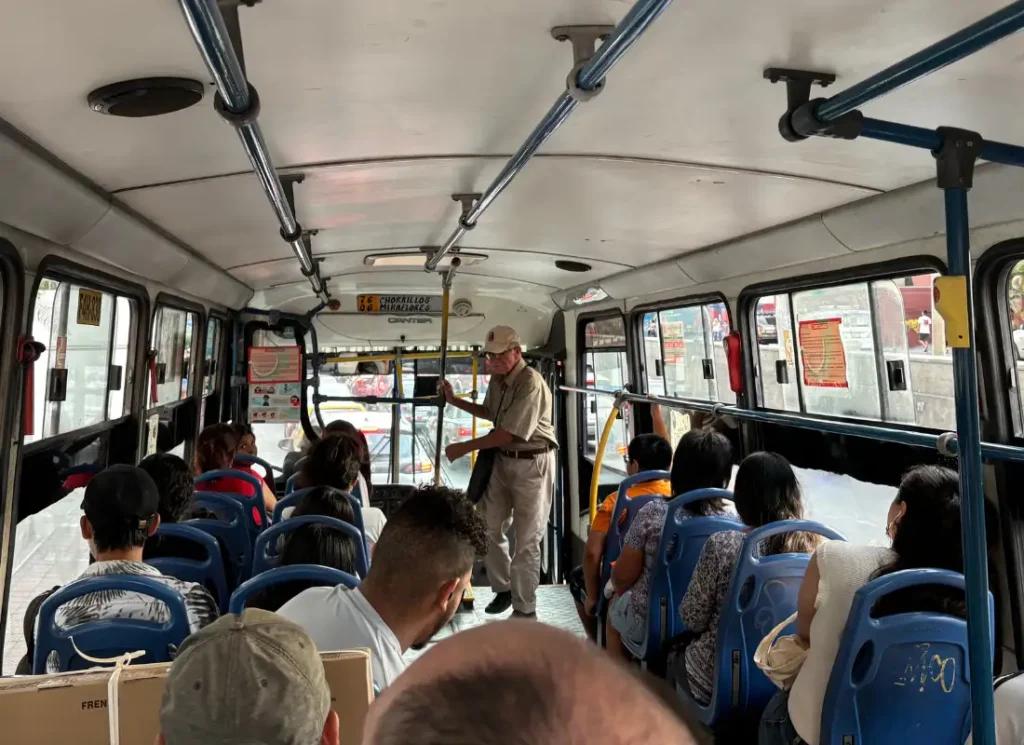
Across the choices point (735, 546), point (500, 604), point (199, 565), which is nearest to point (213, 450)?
point (199, 565)

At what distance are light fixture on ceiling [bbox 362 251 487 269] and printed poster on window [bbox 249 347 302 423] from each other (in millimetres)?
1520

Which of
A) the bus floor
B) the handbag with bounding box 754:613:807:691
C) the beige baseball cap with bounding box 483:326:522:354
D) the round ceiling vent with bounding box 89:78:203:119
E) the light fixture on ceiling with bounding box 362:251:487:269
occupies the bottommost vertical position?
the bus floor

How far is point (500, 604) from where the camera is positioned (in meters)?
5.27

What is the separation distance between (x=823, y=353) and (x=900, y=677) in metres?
1.85

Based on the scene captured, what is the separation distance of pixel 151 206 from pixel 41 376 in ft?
2.59

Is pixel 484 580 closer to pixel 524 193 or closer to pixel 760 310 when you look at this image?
pixel 760 310

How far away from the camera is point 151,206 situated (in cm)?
296

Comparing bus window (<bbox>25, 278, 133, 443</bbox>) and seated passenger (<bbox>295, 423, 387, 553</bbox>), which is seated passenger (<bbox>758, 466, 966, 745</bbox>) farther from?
bus window (<bbox>25, 278, 133, 443</bbox>)

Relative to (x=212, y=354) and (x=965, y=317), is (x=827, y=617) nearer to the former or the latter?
(x=965, y=317)

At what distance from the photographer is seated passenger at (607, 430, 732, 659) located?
125 inches

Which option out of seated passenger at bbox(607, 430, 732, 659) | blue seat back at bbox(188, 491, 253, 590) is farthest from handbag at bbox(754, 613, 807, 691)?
blue seat back at bbox(188, 491, 253, 590)

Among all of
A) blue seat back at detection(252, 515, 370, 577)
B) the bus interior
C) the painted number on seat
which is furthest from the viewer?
the painted number on seat

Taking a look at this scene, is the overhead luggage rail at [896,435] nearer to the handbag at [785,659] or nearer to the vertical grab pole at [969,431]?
the vertical grab pole at [969,431]

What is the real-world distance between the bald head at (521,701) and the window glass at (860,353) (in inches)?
99.3
